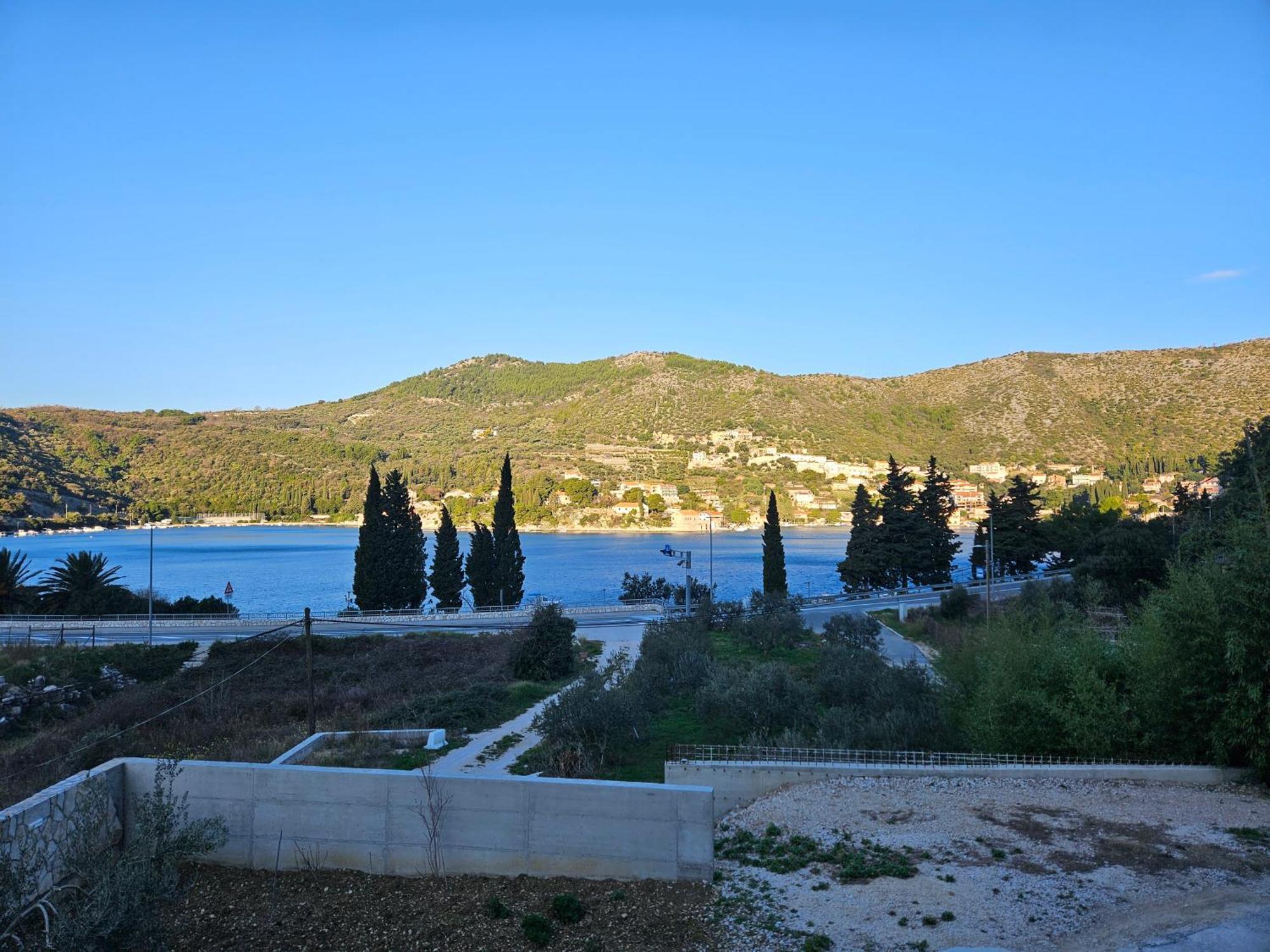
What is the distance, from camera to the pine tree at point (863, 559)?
44.9 meters

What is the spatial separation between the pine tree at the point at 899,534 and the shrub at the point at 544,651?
86.9ft

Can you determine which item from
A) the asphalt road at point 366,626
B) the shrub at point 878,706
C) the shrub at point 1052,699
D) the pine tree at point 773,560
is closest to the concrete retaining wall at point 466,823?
the shrub at point 878,706

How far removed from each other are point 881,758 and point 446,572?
3162cm

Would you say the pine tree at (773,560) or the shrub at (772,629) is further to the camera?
the pine tree at (773,560)

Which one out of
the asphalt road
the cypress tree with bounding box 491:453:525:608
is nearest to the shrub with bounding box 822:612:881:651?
the asphalt road

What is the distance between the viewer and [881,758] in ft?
40.9

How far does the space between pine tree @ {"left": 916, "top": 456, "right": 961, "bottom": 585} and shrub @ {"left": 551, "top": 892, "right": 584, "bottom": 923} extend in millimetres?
41540

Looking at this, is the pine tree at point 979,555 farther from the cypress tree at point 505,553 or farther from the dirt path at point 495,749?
the dirt path at point 495,749

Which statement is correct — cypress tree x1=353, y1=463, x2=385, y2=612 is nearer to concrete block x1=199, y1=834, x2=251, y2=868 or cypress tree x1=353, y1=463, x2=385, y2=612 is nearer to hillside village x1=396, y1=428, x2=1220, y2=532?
concrete block x1=199, y1=834, x2=251, y2=868

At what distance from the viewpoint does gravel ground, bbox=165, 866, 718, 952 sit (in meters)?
6.62

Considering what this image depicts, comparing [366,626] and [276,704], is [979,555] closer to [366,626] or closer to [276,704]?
[366,626]

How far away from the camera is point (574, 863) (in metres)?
7.89

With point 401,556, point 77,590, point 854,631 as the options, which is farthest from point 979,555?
point 77,590

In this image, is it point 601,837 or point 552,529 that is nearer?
point 601,837
